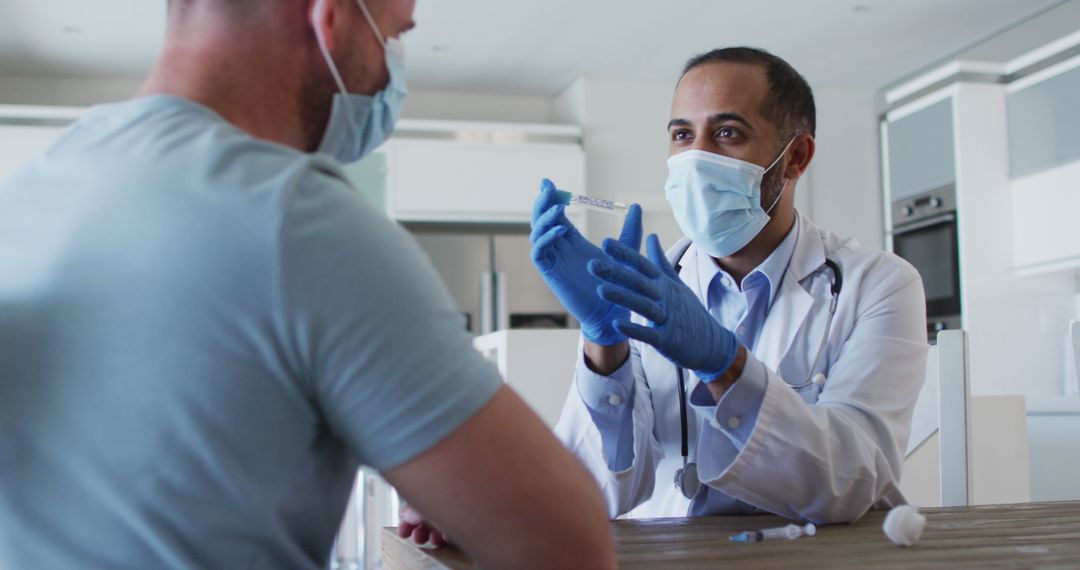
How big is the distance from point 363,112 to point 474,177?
435 cm

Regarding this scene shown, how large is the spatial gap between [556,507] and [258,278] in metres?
0.22

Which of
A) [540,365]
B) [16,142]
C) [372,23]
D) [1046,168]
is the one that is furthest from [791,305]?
[16,142]

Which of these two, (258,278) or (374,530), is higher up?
(258,278)

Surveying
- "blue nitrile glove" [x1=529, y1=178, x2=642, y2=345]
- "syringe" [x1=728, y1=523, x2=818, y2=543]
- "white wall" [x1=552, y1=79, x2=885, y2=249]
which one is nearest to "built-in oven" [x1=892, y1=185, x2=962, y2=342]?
"white wall" [x1=552, y1=79, x2=885, y2=249]

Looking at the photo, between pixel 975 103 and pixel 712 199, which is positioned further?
pixel 975 103

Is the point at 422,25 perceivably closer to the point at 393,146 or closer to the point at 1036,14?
the point at 393,146

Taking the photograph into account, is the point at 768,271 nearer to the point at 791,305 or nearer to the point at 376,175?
the point at 791,305

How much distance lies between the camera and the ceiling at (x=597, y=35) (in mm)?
4305

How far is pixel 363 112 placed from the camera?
0.85m

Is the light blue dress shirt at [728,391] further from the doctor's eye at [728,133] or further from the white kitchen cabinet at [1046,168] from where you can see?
the white kitchen cabinet at [1046,168]

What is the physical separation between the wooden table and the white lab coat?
0.16ft

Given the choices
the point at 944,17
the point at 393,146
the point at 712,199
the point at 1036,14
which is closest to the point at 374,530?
the point at 393,146

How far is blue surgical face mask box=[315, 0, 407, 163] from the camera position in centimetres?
79

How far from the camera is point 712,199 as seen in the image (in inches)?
60.1
